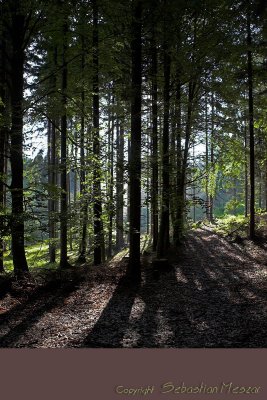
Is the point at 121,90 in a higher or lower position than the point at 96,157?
higher

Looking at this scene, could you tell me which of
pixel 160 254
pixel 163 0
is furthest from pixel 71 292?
pixel 163 0

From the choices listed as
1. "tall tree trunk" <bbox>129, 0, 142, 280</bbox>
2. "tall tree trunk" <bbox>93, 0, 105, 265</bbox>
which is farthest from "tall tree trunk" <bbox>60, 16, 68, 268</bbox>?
"tall tree trunk" <bbox>129, 0, 142, 280</bbox>

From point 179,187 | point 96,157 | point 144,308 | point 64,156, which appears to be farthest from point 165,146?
point 144,308

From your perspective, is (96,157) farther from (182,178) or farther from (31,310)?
(31,310)

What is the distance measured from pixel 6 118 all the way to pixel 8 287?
444cm

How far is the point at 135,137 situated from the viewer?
9.48 m

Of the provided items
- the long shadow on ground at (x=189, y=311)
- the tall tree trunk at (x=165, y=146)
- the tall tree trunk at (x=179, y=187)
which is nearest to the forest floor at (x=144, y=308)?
the long shadow on ground at (x=189, y=311)

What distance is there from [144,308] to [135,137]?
464cm

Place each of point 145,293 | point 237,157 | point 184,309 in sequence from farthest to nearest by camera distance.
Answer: point 237,157
point 145,293
point 184,309

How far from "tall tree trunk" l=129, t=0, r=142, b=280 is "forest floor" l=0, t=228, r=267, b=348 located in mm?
1065

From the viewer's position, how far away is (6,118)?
29.1 ft
